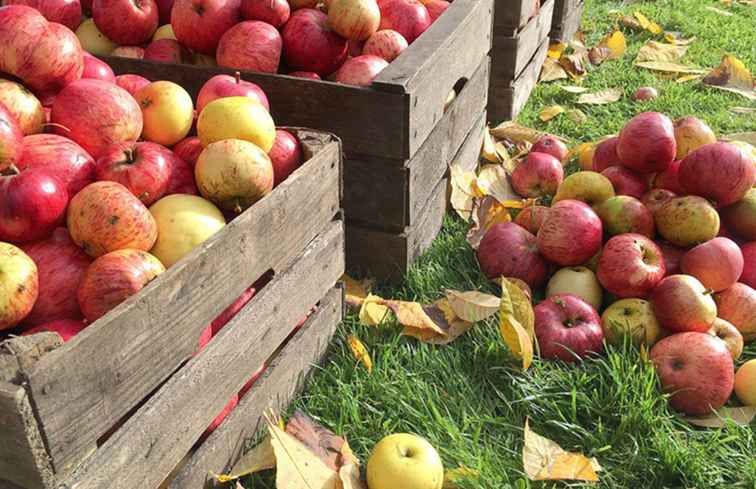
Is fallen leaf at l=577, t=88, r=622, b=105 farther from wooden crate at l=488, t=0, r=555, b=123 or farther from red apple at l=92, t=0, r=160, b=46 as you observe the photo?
red apple at l=92, t=0, r=160, b=46

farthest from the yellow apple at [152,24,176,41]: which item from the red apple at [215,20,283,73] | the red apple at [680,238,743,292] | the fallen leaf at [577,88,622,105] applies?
the fallen leaf at [577,88,622,105]

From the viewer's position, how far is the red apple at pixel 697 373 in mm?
2223

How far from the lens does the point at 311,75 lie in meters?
2.71

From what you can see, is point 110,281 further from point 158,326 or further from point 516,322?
point 516,322

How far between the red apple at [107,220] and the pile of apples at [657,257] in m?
1.35

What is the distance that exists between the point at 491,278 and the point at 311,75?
1.04 metres

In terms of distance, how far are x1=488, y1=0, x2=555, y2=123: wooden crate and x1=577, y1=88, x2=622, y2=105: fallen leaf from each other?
Answer: 17.1 inches

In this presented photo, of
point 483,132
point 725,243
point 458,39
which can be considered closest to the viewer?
point 725,243

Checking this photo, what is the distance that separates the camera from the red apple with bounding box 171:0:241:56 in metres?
2.71

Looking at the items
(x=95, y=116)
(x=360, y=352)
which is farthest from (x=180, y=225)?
(x=360, y=352)

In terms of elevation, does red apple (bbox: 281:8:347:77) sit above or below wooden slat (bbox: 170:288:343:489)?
above

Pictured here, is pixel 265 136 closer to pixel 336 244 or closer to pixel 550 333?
pixel 336 244

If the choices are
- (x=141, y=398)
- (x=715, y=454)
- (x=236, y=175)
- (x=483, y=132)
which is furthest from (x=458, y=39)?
(x=141, y=398)

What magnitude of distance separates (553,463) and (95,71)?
1.79 metres
